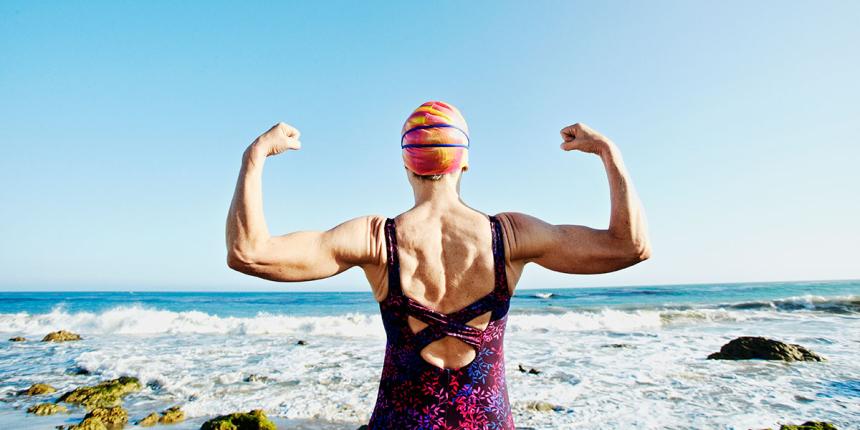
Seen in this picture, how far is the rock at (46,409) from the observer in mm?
6812

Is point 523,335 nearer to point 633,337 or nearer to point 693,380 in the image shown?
point 633,337

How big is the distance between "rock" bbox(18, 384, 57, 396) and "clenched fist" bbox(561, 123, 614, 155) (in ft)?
32.1

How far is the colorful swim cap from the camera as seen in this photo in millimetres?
1808

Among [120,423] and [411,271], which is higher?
[411,271]

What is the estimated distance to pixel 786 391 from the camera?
7.45 meters

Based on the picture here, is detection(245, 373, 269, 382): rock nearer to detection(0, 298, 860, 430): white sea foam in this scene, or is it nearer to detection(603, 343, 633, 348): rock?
detection(0, 298, 860, 430): white sea foam

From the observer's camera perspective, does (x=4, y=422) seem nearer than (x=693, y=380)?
Yes

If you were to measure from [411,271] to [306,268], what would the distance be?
0.35 metres

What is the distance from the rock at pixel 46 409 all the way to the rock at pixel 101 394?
27 cm

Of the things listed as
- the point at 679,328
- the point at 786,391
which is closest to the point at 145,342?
the point at 786,391

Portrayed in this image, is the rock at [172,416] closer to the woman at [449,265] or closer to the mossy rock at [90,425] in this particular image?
the mossy rock at [90,425]

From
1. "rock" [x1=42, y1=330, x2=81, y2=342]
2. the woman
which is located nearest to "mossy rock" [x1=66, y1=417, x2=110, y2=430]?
the woman

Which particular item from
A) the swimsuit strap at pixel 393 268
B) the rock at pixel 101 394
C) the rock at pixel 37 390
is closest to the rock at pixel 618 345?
the rock at pixel 101 394

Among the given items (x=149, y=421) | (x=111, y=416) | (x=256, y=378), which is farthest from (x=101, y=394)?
(x=256, y=378)
